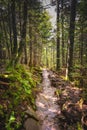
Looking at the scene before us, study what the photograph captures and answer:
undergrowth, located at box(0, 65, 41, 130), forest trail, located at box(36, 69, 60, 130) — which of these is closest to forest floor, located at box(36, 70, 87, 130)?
forest trail, located at box(36, 69, 60, 130)

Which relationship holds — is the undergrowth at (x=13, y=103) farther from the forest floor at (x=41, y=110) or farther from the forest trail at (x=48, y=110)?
the forest trail at (x=48, y=110)

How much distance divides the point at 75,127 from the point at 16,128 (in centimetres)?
209

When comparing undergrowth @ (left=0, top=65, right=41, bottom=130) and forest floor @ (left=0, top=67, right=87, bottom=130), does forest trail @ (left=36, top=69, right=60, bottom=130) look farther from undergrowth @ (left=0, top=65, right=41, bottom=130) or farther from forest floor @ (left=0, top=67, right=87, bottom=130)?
undergrowth @ (left=0, top=65, right=41, bottom=130)

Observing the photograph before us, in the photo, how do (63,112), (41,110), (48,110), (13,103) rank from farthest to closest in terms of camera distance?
(48,110), (41,110), (63,112), (13,103)

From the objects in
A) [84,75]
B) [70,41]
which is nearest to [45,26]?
[70,41]

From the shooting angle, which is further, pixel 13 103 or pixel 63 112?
pixel 63 112

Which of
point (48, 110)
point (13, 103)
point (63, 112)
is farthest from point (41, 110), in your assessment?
point (13, 103)

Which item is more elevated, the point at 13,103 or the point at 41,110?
the point at 13,103

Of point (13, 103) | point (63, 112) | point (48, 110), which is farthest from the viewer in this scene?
point (48, 110)

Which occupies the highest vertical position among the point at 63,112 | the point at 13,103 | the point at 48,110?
the point at 13,103

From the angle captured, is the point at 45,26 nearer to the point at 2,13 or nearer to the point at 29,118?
the point at 2,13

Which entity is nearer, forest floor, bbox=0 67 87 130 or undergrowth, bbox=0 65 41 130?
undergrowth, bbox=0 65 41 130

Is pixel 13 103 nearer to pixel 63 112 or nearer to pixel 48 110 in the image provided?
pixel 48 110

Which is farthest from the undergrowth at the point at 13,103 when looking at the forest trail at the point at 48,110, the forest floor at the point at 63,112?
the forest floor at the point at 63,112
